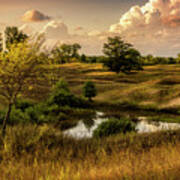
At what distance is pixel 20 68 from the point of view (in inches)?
366

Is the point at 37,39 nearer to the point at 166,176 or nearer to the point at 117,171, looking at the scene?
the point at 117,171

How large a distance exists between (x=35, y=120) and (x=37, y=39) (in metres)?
11.8

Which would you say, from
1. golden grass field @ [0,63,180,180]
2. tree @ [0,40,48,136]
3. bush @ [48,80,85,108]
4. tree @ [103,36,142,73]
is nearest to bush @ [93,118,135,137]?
golden grass field @ [0,63,180,180]

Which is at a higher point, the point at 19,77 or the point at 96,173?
the point at 19,77

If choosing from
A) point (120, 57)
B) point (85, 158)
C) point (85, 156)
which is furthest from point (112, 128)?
point (120, 57)

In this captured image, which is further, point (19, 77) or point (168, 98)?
point (168, 98)

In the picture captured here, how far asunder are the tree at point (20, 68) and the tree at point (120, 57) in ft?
159

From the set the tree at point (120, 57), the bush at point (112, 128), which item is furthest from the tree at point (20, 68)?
the tree at point (120, 57)

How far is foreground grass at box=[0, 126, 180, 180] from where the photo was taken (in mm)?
4090

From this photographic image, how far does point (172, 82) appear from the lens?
153 feet

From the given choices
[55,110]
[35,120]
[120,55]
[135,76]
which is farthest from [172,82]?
[35,120]

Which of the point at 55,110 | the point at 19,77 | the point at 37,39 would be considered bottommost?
the point at 55,110

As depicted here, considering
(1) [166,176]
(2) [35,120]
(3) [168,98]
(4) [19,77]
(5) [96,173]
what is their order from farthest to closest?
(3) [168,98] → (2) [35,120] → (4) [19,77] → (5) [96,173] → (1) [166,176]

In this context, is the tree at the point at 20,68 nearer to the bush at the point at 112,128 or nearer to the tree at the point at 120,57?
the bush at the point at 112,128
